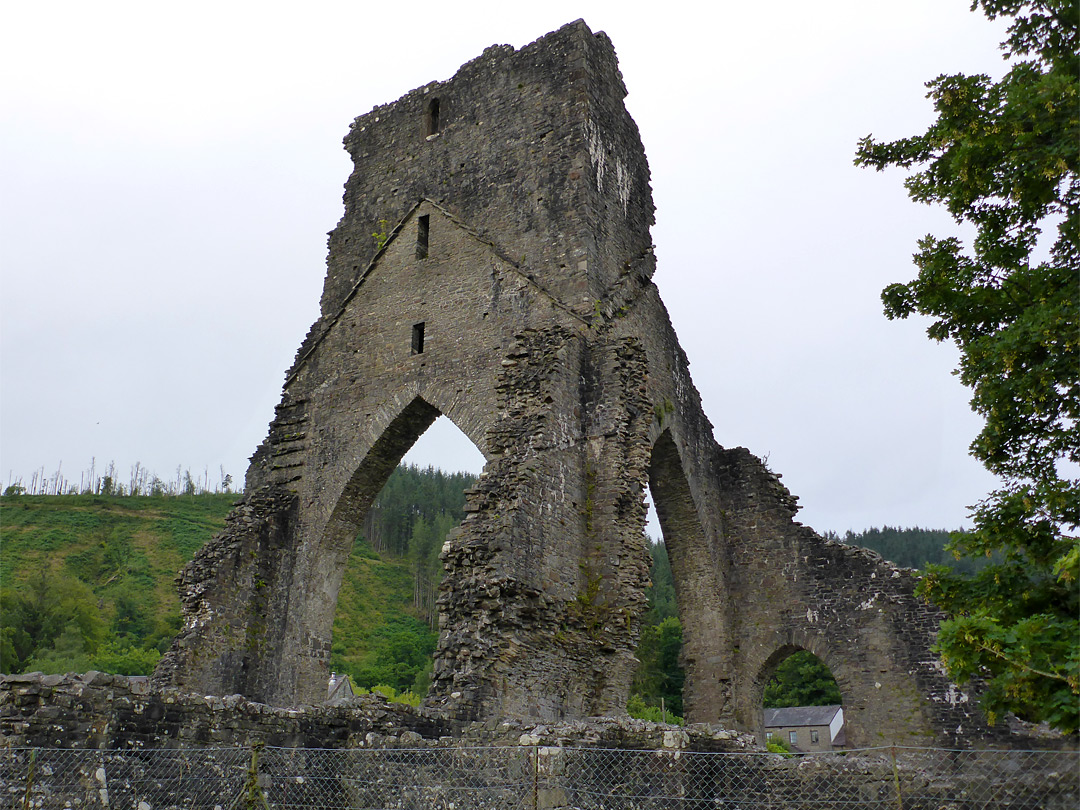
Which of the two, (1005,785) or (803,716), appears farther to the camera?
(803,716)

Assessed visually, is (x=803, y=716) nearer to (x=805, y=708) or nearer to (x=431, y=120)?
(x=805, y=708)

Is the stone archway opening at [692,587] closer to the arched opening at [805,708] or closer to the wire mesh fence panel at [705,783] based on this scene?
the wire mesh fence panel at [705,783]

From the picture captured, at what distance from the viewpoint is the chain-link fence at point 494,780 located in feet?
20.4

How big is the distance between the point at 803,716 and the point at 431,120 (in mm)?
35056

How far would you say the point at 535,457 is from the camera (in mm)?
11711

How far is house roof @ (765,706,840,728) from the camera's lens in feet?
137

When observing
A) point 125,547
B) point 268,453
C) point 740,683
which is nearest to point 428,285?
point 268,453

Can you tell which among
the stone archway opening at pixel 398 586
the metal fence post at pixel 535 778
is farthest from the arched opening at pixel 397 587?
the metal fence post at pixel 535 778

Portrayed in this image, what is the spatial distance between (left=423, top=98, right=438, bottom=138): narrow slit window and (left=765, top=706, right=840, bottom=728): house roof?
34.2 m

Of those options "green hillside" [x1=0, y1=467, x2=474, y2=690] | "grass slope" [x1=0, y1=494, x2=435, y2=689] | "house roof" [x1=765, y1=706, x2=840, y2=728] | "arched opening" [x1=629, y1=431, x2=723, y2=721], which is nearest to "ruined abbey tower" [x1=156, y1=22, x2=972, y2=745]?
"arched opening" [x1=629, y1=431, x2=723, y2=721]

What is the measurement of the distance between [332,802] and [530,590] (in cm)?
412

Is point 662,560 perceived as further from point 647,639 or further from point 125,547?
point 125,547

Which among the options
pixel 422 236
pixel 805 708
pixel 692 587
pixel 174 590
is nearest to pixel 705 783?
pixel 692 587

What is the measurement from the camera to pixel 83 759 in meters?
6.65
